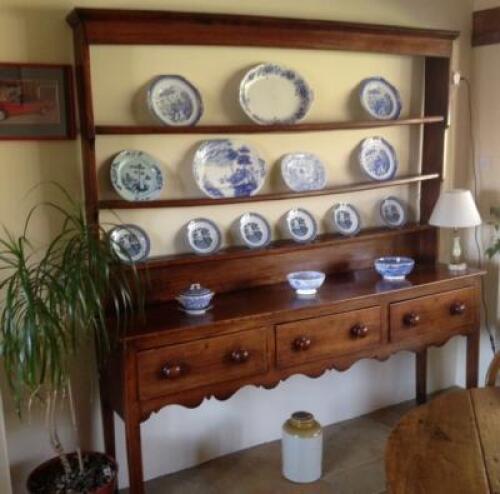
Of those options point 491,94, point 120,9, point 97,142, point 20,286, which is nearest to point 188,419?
point 20,286

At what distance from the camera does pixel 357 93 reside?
292 cm

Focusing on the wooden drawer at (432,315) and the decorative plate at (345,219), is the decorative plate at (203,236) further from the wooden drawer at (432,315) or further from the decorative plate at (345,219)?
the wooden drawer at (432,315)

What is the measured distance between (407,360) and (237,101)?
172 cm

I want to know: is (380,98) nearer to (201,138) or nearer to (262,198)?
(262,198)

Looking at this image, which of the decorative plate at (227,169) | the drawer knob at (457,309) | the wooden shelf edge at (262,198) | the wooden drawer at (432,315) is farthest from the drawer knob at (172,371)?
the drawer knob at (457,309)

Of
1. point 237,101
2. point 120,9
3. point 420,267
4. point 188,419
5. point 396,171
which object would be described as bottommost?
point 188,419

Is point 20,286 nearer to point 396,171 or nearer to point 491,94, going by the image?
point 396,171

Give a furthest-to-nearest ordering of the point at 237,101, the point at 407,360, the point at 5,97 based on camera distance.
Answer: the point at 407,360 < the point at 237,101 < the point at 5,97

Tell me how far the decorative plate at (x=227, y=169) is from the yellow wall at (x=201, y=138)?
0.06m

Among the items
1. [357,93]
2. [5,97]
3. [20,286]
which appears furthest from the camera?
[357,93]

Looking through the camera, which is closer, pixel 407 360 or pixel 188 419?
pixel 188 419

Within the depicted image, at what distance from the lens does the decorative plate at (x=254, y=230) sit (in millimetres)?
2717

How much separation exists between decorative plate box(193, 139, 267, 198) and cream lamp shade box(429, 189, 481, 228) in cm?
86

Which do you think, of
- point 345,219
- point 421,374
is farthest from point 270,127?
point 421,374
